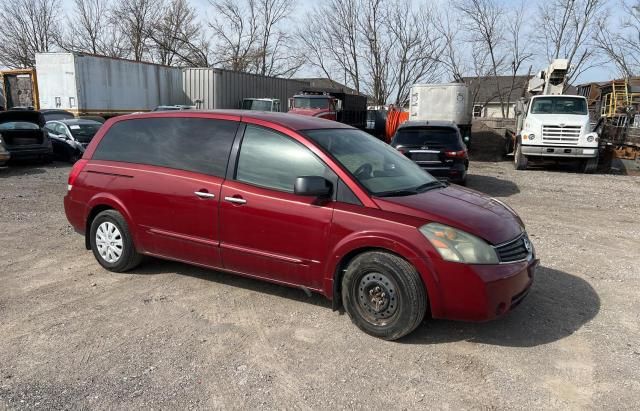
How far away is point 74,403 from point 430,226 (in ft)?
8.54

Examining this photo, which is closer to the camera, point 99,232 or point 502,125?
point 99,232

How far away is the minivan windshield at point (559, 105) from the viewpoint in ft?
49.1

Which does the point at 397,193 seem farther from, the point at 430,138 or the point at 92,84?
the point at 92,84

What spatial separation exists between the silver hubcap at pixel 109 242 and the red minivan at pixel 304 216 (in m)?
0.02

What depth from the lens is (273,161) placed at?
4238 mm

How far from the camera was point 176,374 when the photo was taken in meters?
3.28

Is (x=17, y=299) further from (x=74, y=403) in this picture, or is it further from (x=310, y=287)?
(x=310, y=287)

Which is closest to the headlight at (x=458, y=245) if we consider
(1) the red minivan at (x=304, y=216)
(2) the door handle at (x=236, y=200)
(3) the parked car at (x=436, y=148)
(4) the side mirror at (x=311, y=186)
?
(1) the red minivan at (x=304, y=216)

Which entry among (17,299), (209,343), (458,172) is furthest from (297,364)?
(458,172)

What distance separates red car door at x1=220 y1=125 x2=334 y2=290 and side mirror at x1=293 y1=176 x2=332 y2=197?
12cm

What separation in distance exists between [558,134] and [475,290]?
12744 mm

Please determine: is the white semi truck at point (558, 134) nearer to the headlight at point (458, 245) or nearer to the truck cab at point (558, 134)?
the truck cab at point (558, 134)

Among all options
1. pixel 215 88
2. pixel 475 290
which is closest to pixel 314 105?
pixel 215 88

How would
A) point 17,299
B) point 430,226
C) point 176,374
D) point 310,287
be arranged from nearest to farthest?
point 176,374 → point 430,226 → point 310,287 → point 17,299
